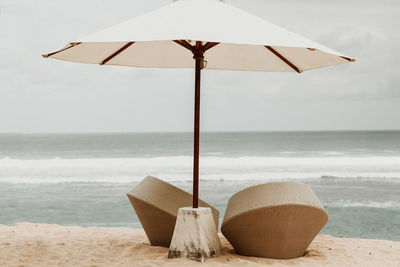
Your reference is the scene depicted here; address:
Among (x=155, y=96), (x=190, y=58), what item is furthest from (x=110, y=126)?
(x=190, y=58)

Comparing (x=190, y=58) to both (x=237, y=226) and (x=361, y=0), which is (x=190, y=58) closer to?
(x=237, y=226)

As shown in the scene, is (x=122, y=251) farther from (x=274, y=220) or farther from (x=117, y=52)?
(x=117, y=52)

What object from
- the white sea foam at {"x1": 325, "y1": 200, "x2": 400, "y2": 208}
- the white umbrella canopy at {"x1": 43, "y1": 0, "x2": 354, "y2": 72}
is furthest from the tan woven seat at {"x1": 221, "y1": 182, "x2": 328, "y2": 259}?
the white sea foam at {"x1": 325, "y1": 200, "x2": 400, "y2": 208}

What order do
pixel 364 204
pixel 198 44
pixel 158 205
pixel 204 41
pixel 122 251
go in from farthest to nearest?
pixel 364 204, pixel 122 251, pixel 158 205, pixel 198 44, pixel 204 41

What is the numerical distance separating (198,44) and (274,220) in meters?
1.95

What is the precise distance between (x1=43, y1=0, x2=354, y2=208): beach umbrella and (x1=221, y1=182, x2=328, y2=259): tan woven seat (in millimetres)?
515

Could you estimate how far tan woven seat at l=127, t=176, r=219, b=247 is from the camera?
17.9ft

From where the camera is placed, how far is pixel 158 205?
5465mm

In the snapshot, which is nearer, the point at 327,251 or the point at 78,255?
the point at 78,255

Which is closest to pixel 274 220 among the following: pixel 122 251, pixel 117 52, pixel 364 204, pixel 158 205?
pixel 158 205

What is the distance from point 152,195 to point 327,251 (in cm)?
214

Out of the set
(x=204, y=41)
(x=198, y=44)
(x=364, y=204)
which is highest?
(x=198, y=44)

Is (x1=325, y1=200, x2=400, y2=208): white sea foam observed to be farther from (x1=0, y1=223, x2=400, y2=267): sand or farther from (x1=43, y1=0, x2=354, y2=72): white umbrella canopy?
(x1=43, y1=0, x2=354, y2=72): white umbrella canopy

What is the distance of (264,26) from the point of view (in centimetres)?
445
